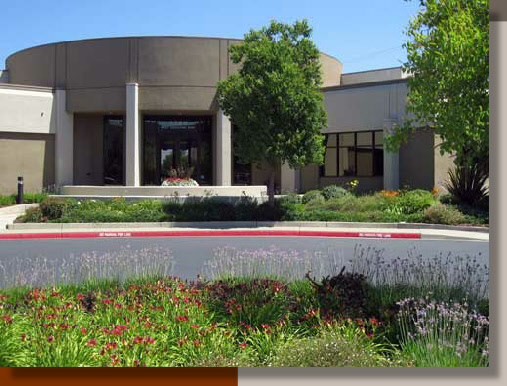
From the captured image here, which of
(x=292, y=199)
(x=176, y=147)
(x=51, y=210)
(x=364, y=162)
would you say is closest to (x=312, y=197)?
(x=292, y=199)

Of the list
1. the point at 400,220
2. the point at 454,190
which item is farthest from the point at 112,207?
the point at 454,190

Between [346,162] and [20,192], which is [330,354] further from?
[346,162]

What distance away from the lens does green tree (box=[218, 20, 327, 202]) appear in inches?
889

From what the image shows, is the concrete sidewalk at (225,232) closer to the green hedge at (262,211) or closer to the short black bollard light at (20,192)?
the green hedge at (262,211)

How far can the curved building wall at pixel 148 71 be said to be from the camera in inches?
1307

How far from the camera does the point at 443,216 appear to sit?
2172 centimetres

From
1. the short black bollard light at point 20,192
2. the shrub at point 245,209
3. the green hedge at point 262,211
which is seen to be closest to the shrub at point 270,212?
the green hedge at point 262,211

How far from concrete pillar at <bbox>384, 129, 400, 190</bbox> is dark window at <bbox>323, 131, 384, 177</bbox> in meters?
1.61

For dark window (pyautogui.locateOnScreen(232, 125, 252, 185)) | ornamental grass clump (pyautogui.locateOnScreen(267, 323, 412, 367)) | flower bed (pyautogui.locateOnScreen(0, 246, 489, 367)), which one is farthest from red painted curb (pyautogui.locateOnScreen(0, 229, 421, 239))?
dark window (pyautogui.locateOnScreen(232, 125, 252, 185))

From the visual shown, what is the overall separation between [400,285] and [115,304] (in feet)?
11.7

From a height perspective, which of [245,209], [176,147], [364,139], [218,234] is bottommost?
[218,234]

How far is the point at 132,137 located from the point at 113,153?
4.85 metres

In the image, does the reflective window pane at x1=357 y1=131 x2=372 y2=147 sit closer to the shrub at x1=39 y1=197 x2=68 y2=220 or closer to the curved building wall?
the curved building wall

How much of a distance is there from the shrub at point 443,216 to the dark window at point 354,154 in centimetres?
1015
